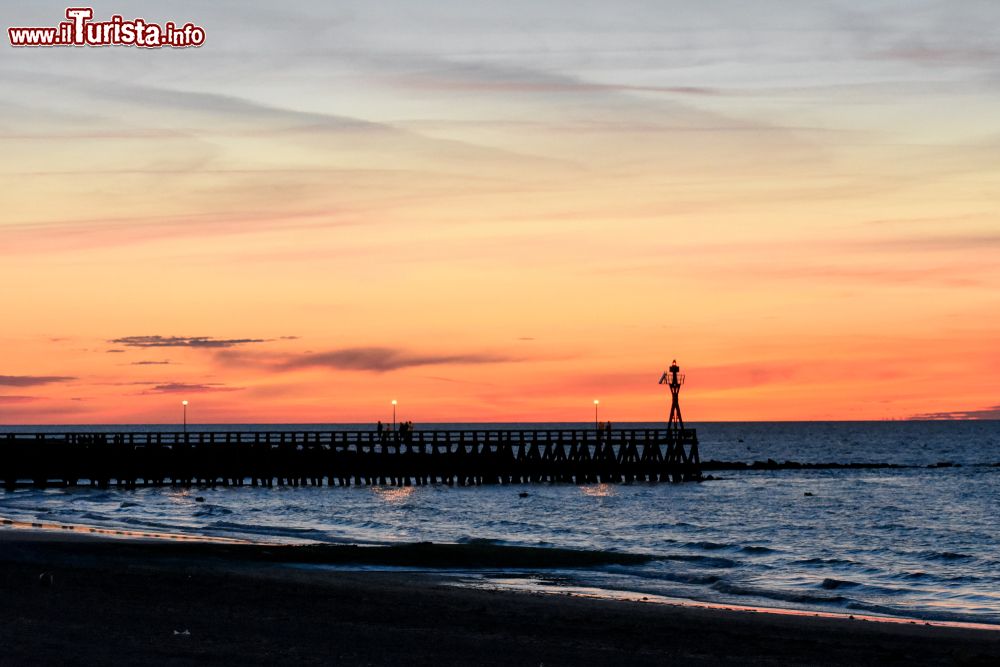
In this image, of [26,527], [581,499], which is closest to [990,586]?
[26,527]

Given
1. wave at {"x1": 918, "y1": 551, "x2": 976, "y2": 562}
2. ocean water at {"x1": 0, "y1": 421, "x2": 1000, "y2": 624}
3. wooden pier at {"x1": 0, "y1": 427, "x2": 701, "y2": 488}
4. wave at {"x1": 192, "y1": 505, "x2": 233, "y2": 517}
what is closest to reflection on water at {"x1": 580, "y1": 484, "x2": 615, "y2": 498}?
ocean water at {"x1": 0, "y1": 421, "x2": 1000, "y2": 624}

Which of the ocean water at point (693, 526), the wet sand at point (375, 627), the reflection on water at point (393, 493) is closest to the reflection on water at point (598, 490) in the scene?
the ocean water at point (693, 526)

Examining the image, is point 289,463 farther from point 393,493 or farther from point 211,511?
point 211,511

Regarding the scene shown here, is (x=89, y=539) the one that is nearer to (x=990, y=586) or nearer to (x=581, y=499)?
(x=990, y=586)

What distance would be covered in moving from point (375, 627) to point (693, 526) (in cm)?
2910

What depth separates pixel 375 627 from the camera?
640 inches

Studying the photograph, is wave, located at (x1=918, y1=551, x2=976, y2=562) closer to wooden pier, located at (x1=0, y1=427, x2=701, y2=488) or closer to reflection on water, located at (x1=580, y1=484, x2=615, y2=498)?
wooden pier, located at (x1=0, y1=427, x2=701, y2=488)

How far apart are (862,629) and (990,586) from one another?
10.1 metres

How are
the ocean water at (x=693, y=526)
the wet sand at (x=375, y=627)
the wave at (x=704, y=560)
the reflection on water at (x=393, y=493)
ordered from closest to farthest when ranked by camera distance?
the wet sand at (x=375, y=627) < the ocean water at (x=693, y=526) < the wave at (x=704, y=560) < the reflection on water at (x=393, y=493)

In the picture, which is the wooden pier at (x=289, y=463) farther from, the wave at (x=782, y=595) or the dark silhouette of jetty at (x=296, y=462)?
the wave at (x=782, y=595)

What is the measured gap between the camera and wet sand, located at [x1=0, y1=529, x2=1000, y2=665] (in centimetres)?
1405

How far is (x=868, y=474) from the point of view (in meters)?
93.8

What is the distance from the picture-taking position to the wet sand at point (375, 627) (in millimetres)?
14047

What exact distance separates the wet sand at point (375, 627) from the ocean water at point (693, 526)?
4098 millimetres
